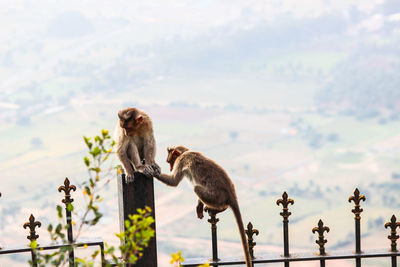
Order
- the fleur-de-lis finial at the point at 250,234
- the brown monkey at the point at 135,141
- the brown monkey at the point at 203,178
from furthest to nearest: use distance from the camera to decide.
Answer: the brown monkey at the point at 135,141 < the brown monkey at the point at 203,178 < the fleur-de-lis finial at the point at 250,234

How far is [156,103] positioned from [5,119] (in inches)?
764

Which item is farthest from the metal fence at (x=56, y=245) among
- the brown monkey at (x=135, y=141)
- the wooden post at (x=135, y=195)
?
the brown monkey at (x=135, y=141)

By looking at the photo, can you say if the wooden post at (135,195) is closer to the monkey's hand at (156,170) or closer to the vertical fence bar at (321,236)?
the monkey's hand at (156,170)

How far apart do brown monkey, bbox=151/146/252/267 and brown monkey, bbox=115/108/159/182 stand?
240mm

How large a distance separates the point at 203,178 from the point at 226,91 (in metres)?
88.9

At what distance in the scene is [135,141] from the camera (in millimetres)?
6027

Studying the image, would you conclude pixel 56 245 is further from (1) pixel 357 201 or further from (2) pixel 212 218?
(1) pixel 357 201

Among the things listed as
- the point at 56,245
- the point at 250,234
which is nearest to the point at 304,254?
the point at 250,234

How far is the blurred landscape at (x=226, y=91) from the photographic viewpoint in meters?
69.6

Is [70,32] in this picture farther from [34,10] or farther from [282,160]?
[282,160]

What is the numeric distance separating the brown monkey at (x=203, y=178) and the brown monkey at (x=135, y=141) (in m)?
0.24

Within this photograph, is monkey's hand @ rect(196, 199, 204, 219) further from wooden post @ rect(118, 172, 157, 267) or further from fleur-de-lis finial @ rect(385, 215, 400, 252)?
fleur-de-lis finial @ rect(385, 215, 400, 252)

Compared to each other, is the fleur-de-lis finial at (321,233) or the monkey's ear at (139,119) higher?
the monkey's ear at (139,119)

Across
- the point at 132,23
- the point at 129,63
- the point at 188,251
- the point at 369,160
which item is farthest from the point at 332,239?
the point at 132,23
